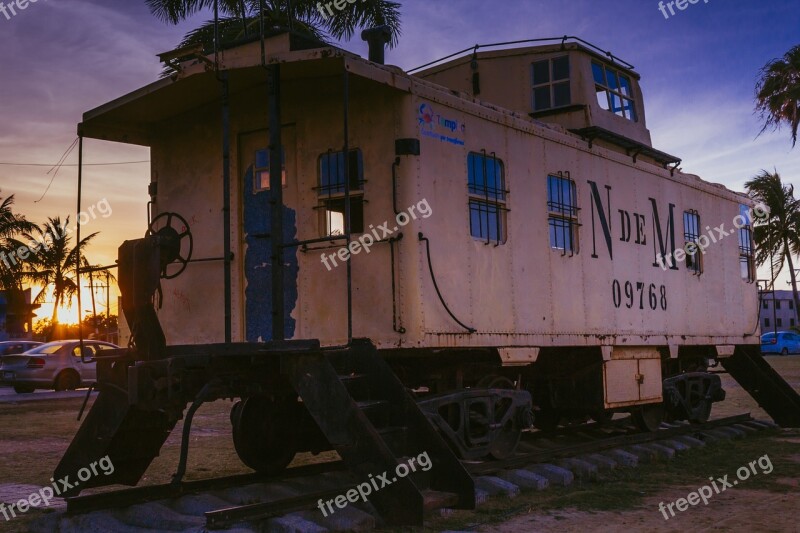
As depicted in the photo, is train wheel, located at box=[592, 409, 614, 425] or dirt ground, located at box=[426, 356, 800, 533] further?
train wheel, located at box=[592, 409, 614, 425]

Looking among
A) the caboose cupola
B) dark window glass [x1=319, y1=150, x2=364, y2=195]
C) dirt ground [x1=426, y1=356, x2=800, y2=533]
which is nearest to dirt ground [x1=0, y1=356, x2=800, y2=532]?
dirt ground [x1=426, y1=356, x2=800, y2=533]

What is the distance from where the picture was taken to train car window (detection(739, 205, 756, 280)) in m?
13.9

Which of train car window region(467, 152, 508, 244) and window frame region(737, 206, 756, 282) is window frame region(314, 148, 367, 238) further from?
window frame region(737, 206, 756, 282)

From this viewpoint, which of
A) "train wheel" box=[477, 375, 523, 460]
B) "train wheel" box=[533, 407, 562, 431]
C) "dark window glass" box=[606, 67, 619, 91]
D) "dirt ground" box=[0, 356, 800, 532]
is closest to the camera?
"dirt ground" box=[0, 356, 800, 532]

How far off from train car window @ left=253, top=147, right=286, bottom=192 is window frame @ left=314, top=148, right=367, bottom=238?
43 cm

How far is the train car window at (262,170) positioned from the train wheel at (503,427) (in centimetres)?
278

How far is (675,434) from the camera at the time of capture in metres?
11.1

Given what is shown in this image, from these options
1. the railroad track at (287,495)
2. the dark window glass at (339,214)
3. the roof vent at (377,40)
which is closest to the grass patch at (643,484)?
the railroad track at (287,495)

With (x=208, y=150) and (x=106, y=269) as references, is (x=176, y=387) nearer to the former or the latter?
(x=106, y=269)

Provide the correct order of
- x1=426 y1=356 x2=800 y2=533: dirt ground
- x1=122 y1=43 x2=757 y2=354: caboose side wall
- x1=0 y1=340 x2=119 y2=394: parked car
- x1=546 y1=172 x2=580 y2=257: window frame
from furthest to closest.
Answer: x1=0 y1=340 x2=119 y2=394: parked car
x1=546 y1=172 x2=580 y2=257: window frame
x1=122 y1=43 x2=757 y2=354: caboose side wall
x1=426 y1=356 x2=800 y2=533: dirt ground

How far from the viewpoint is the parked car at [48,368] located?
23.3 metres

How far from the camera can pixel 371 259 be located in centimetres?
737

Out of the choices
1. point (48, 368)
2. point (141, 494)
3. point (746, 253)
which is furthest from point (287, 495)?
point (48, 368)

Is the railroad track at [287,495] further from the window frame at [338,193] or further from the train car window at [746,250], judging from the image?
the train car window at [746,250]
